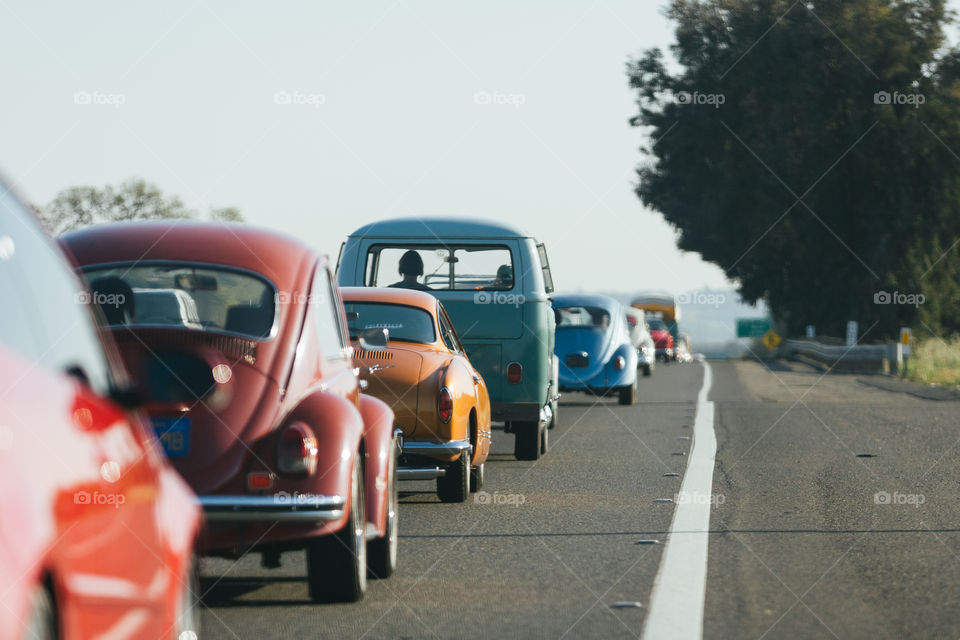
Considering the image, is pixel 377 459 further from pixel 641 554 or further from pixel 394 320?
pixel 394 320

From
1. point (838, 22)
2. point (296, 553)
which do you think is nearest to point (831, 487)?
point (296, 553)

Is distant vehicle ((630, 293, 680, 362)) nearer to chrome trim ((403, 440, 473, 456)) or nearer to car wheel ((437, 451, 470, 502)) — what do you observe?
car wheel ((437, 451, 470, 502))

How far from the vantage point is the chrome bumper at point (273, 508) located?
19.7 ft

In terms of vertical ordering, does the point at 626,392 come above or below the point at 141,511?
below

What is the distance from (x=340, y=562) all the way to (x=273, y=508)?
1.79ft

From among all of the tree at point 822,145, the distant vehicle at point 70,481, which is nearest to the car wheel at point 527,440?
the distant vehicle at point 70,481

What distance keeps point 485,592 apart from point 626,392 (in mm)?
16958

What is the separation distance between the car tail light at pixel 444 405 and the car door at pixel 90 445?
6.14 metres

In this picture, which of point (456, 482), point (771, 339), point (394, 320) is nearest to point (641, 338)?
point (771, 339)

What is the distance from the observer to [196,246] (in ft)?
22.8

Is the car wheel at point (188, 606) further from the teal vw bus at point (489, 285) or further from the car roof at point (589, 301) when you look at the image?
the car roof at point (589, 301)

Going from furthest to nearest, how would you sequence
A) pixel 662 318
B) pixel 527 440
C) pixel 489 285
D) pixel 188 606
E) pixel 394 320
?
pixel 662 318 < pixel 527 440 < pixel 489 285 < pixel 394 320 < pixel 188 606

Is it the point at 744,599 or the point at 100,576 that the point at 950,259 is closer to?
the point at 744,599

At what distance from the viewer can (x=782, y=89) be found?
49.7m
